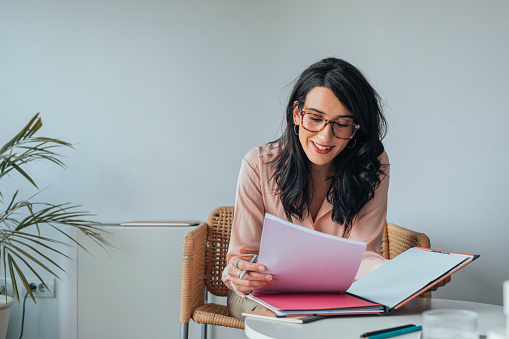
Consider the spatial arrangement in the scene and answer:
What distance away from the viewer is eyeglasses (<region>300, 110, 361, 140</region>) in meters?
1.30

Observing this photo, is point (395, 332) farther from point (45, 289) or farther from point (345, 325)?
point (45, 289)

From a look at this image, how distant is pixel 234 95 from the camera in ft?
7.22

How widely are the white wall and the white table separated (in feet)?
3.88

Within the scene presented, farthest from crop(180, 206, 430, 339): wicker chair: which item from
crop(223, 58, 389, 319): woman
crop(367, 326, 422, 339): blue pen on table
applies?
crop(367, 326, 422, 339): blue pen on table

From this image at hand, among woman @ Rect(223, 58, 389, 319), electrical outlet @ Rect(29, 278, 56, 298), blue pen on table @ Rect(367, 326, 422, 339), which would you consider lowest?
electrical outlet @ Rect(29, 278, 56, 298)

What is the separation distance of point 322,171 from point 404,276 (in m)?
0.51

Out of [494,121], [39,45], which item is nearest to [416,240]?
[494,121]

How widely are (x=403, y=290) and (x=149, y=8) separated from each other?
5.58 feet

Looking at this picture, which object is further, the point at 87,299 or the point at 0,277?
the point at 0,277

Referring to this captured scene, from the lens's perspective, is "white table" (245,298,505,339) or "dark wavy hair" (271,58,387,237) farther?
"dark wavy hair" (271,58,387,237)

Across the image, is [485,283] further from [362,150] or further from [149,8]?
[149,8]

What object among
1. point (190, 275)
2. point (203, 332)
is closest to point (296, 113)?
point (190, 275)

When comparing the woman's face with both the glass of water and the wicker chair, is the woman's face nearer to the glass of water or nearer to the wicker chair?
the wicker chair

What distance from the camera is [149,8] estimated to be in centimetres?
222
